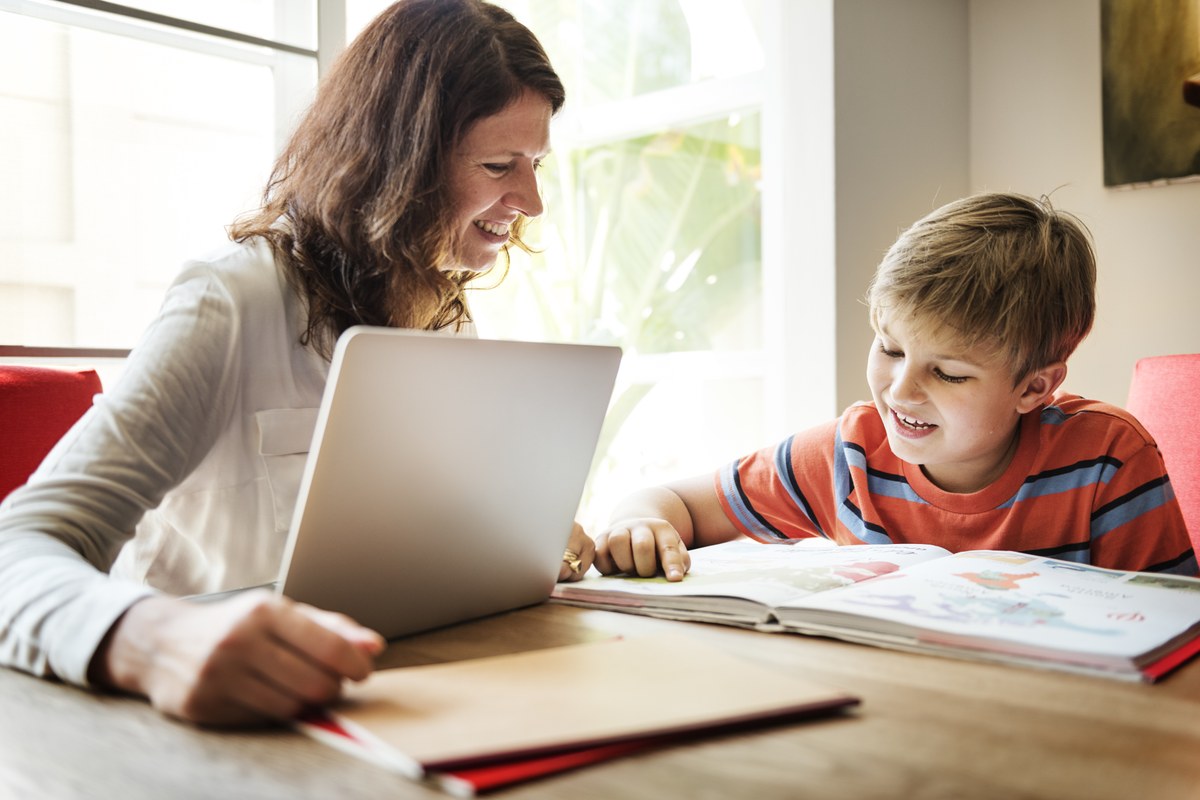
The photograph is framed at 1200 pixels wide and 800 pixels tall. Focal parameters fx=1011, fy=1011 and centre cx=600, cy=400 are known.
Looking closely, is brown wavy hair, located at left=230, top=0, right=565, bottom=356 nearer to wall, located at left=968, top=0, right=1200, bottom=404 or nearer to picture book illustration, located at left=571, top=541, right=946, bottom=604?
picture book illustration, located at left=571, top=541, right=946, bottom=604

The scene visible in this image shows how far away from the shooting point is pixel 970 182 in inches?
99.9

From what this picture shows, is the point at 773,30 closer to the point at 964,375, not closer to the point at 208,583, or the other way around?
the point at 964,375

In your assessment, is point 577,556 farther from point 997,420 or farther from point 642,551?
point 997,420

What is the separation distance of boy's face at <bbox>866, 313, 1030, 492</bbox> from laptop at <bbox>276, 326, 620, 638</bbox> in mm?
528

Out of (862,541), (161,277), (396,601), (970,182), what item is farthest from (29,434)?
(970,182)

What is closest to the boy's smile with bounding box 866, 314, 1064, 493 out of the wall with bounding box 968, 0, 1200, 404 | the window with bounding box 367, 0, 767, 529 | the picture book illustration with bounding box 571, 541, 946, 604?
the picture book illustration with bounding box 571, 541, 946, 604

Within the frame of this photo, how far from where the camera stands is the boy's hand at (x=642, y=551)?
0.96 meters

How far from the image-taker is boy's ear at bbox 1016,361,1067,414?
4.07 ft

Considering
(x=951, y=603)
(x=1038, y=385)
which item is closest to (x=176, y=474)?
(x=951, y=603)

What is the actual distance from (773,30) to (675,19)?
0.65m

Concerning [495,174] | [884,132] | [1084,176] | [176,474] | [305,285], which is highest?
[884,132]

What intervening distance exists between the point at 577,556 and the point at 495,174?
1.58 ft

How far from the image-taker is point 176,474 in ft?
2.84

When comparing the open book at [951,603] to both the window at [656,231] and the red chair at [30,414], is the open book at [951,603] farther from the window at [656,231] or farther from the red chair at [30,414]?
the window at [656,231]
